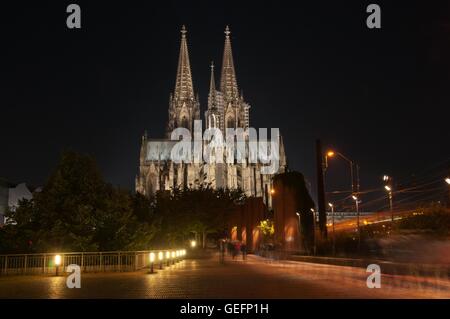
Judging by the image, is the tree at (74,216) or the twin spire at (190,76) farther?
the twin spire at (190,76)

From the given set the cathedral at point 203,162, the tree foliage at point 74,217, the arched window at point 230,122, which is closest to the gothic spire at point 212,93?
the cathedral at point 203,162

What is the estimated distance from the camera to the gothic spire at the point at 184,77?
131250 mm

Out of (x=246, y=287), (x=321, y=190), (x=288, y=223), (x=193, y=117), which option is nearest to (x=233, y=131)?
(x=193, y=117)

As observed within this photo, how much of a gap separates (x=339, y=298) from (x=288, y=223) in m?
33.1

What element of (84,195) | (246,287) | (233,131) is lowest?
(246,287)

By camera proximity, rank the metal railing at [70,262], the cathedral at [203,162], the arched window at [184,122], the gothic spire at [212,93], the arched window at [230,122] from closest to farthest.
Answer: the metal railing at [70,262] < the cathedral at [203,162] < the arched window at [230,122] < the arched window at [184,122] < the gothic spire at [212,93]

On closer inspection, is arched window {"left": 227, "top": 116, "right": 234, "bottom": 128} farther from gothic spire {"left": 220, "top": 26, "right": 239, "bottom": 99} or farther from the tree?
the tree

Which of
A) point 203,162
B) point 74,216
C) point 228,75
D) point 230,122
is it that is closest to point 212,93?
point 228,75

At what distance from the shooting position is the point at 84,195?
2922 cm

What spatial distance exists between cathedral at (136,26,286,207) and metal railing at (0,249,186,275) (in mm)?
91401

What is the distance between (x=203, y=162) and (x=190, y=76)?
24.7 meters

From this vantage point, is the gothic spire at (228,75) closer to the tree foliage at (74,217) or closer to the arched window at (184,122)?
the arched window at (184,122)

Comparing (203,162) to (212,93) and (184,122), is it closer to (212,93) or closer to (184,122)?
(184,122)
